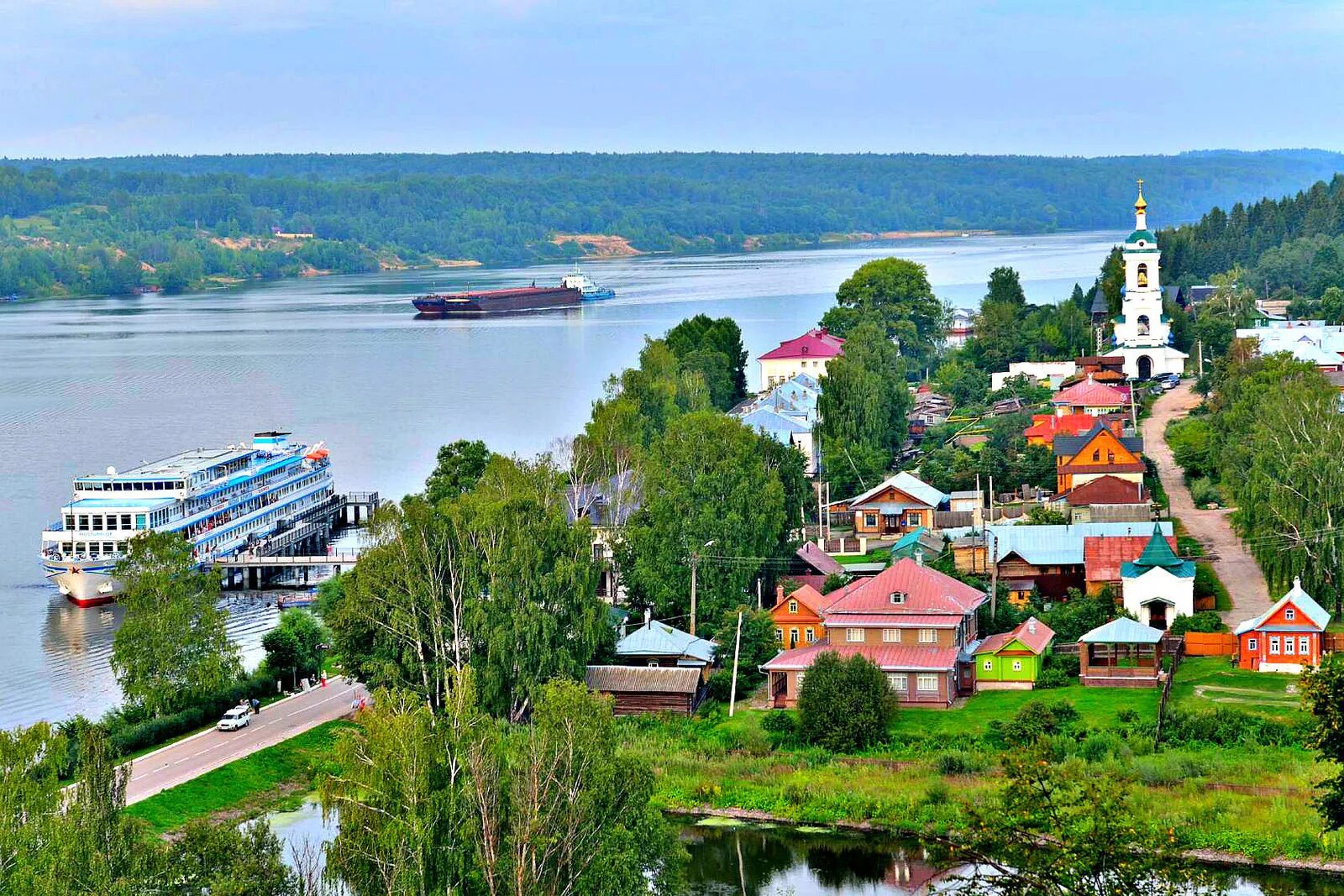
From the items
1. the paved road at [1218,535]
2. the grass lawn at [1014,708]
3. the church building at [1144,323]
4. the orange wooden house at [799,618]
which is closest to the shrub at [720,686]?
the orange wooden house at [799,618]

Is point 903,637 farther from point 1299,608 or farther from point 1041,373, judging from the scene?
point 1041,373

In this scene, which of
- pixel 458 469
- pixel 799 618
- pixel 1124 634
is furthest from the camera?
pixel 458 469

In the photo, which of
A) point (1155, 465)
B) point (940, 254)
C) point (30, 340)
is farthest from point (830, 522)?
point (940, 254)

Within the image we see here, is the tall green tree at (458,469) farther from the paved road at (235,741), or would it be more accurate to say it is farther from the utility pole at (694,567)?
the paved road at (235,741)

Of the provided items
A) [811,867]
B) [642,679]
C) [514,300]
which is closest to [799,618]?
[642,679]

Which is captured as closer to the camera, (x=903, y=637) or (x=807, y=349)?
(x=903, y=637)

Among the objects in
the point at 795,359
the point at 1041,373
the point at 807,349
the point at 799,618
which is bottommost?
the point at 799,618

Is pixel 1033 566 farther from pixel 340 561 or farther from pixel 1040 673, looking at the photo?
pixel 340 561

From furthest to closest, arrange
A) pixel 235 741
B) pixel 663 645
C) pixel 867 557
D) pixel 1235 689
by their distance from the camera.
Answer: pixel 867 557 < pixel 663 645 < pixel 1235 689 < pixel 235 741
